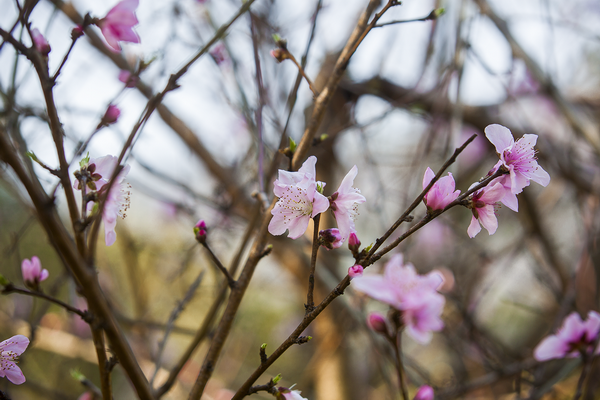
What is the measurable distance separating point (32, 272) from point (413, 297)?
0.85 metres

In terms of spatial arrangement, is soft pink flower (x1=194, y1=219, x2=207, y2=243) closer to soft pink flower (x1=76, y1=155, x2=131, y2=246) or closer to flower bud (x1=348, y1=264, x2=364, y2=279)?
soft pink flower (x1=76, y1=155, x2=131, y2=246)

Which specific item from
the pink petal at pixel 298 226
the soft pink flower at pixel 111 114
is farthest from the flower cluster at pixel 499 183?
the soft pink flower at pixel 111 114

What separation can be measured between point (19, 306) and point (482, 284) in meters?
4.48

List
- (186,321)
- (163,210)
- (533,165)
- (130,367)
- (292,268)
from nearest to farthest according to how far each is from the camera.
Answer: (130,367) < (533,165) < (292,268) < (163,210) < (186,321)

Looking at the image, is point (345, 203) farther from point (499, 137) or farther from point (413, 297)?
point (499, 137)

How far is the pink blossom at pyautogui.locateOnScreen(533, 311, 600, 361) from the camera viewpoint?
125 cm

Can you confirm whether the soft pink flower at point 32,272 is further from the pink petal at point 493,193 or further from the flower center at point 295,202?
the pink petal at point 493,193

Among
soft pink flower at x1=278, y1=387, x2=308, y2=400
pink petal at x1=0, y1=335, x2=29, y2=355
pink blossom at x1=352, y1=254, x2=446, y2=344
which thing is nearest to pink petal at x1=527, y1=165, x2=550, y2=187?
pink blossom at x1=352, y1=254, x2=446, y2=344

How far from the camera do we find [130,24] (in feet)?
3.17

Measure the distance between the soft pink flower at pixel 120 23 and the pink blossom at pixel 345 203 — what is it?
663mm

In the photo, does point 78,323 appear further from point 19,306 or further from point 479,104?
point 479,104

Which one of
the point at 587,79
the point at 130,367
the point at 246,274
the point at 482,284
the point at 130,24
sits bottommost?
the point at 130,367

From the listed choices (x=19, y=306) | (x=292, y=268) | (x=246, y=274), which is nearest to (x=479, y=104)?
(x=292, y=268)

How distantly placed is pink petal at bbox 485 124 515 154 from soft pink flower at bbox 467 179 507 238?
0.08m
